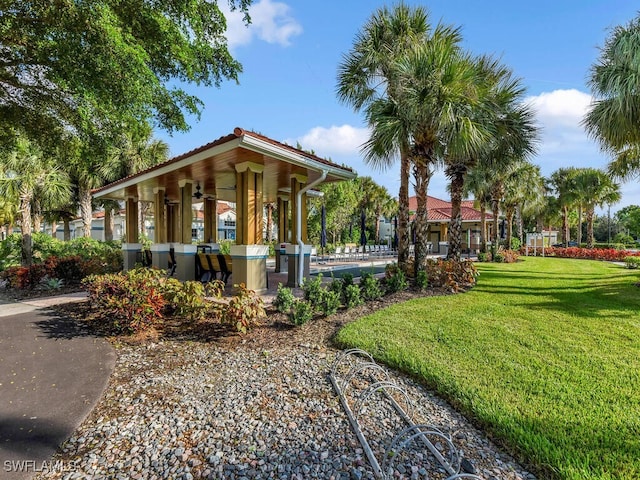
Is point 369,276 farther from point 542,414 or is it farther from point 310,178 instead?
point 542,414

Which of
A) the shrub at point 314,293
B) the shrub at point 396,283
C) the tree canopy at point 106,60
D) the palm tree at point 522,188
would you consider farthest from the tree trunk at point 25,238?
the palm tree at point 522,188

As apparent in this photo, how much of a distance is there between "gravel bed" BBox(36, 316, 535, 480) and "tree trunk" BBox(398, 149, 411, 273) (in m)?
6.26

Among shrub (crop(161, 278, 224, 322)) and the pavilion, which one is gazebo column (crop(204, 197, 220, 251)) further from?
shrub (crop(161, 278, 224, 322))

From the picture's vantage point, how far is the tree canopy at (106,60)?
5.55m

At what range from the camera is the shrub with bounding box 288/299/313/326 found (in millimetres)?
6121

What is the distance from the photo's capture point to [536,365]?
451cm

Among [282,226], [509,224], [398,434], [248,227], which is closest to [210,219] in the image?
[282,226]

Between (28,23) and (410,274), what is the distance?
33.6 ft

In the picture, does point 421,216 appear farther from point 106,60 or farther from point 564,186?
point 564,186

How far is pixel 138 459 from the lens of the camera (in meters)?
2.72

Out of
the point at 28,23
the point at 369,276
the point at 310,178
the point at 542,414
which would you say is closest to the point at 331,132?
the point at 310,178

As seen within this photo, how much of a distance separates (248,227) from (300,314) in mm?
3100

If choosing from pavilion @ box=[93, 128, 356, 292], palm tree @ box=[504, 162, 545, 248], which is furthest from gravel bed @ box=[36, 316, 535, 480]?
palm tree @ box=[504, 162, 545, 248]

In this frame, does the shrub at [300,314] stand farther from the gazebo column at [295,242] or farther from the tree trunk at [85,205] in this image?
the tree trunk at [85,205]
